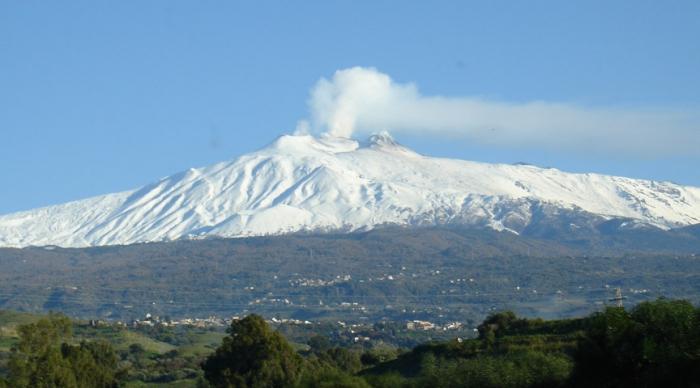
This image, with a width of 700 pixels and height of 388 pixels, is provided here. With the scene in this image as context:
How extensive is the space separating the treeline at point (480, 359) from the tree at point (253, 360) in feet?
0.14

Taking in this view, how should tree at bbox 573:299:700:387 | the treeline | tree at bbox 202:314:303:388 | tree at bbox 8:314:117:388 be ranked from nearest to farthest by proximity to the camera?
tree at bbox 573:299:700:387 < the treeline < tree at bbox 8:314:117:388 < tree at bbox 202:314:303:388

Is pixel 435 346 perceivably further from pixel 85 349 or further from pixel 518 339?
pixel 85 349

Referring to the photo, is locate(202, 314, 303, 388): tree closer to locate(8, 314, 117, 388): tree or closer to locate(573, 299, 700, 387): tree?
locate(8, 314, 117, 388): tree

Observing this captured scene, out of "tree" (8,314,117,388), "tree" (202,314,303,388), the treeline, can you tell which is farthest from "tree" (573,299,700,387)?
"tree" (8,314,117,388)

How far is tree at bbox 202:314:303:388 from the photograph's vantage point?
66250 millimetres

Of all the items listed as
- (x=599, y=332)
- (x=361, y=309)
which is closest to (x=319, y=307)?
(x=361, y=309)

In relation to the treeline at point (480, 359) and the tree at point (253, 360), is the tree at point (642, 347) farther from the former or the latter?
the tree at point (253, 360)

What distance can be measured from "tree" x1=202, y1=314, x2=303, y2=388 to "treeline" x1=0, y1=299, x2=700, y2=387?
43 millimetres

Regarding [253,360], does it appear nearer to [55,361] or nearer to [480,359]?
[55,361]

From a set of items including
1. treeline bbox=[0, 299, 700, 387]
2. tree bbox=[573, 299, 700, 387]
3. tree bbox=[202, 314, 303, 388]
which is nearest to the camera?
tree bbox=[573, 299, 700, 387]

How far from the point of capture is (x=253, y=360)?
67.6m

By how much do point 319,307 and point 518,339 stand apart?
141 meters

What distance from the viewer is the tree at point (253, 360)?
6625 cm

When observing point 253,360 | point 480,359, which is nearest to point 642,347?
point 480,359
